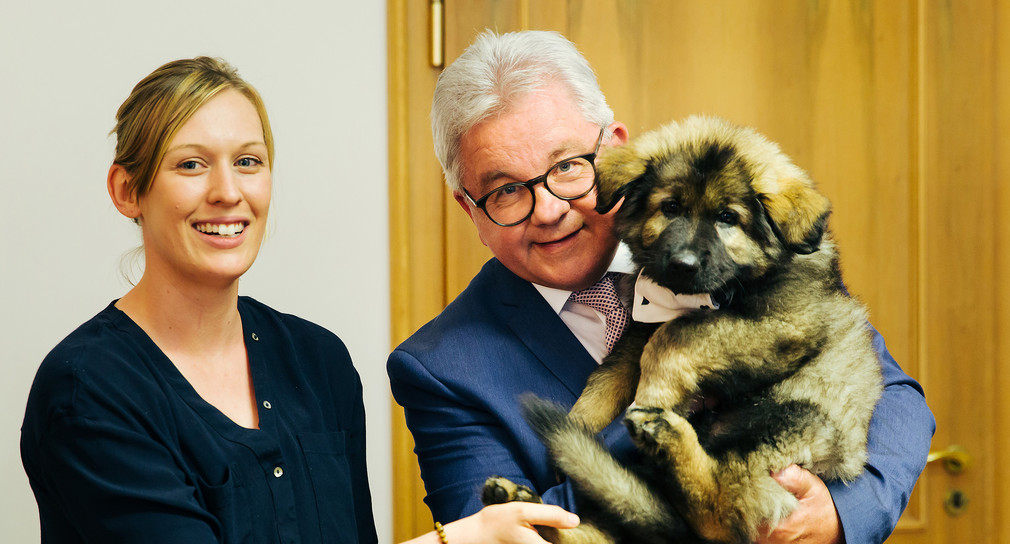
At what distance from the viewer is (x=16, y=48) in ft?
8.04

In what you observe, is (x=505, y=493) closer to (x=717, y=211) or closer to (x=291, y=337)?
(x=717, y=211)

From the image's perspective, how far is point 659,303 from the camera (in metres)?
1.54

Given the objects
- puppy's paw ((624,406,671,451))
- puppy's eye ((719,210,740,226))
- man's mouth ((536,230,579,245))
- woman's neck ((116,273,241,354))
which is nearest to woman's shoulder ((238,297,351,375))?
woman's neck ((116,273,241,354))

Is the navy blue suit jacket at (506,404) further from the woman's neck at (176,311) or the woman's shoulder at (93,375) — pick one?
the woman's shoulder at (93,375)

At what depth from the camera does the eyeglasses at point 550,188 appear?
1.67 metres

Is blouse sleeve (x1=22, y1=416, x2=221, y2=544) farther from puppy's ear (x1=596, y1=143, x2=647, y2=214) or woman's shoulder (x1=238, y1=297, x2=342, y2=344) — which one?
puppy's ear (x1=596, y1=143, x2=647, y2=214)

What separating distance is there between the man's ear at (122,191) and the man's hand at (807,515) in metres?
1.41

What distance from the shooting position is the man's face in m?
1.67

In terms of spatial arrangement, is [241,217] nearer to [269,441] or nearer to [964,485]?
[269,441]

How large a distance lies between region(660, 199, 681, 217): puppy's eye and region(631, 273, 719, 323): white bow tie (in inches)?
5.3

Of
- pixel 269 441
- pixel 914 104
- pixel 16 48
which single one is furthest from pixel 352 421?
pixel 914 104

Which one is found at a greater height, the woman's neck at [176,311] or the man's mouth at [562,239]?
the man's mouth at [562,239]

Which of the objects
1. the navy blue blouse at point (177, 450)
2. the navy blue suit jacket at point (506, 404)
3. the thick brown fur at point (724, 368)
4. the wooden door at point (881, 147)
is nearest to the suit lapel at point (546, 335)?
the navy blue suit jacket at point (506, 404)

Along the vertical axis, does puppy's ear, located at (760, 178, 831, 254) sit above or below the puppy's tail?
above
